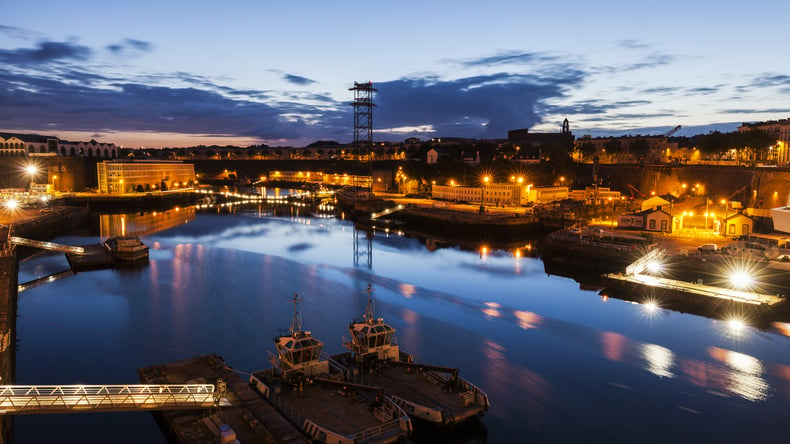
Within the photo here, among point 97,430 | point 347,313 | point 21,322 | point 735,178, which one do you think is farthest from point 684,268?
point 735,178

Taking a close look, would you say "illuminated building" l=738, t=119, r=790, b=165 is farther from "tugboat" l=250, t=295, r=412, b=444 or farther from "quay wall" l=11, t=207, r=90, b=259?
"quay wall" l=11, t=207, r=90, b=259

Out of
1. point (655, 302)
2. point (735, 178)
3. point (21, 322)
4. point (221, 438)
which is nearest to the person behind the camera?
point (221, 438)

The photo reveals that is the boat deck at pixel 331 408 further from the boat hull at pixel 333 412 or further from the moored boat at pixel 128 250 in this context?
the moored boat at pixel 128 250

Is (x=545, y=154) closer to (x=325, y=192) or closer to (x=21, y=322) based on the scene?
(x=325, y=192)

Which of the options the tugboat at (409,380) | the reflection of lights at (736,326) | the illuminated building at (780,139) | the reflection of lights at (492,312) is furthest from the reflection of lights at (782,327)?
the illuminated building at (780,139)

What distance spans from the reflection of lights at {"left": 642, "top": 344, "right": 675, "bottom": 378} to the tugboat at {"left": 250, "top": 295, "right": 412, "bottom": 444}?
191 inches

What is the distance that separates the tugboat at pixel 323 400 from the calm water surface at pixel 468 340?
3.86ft

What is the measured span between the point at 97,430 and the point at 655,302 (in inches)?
439

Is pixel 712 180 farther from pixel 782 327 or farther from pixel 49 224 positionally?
pixel 49 224

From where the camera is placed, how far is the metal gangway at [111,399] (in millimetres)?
5145

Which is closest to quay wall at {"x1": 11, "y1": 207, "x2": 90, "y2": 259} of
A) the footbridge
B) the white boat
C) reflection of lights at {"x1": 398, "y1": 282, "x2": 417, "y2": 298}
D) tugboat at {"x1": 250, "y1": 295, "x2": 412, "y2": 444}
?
reflection of lights at {"x1": 398, "y1": 282, "x2": 417, "y2": 298}

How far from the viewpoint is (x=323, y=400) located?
626cm

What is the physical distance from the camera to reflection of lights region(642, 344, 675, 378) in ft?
27.7

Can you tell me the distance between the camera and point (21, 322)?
10547 millimetres
